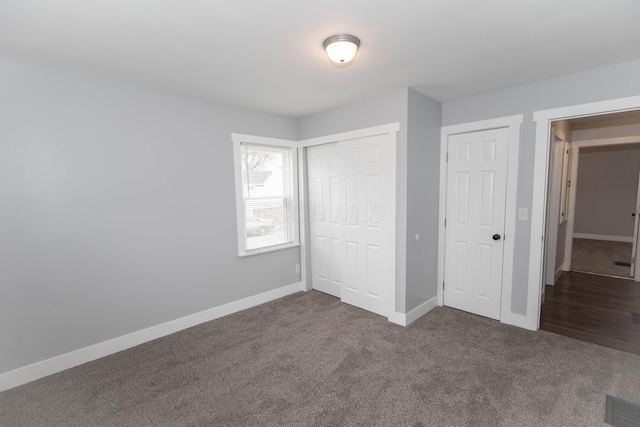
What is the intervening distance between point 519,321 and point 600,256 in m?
4.35

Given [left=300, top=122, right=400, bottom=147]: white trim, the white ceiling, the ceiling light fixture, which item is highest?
the white ceiling

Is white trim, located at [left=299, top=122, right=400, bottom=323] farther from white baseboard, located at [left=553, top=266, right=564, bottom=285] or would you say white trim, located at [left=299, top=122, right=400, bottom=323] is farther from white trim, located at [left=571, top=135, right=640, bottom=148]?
white trim, located at [left=571, top=135, right=640, bottom=148]

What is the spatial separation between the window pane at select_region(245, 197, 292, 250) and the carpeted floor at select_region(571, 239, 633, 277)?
16.5ft

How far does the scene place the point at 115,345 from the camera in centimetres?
277

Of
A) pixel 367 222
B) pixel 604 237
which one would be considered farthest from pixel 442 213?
pixel 604 237

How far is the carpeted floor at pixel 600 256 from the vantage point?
16.3 ft

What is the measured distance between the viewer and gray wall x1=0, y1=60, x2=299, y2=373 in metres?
2.29

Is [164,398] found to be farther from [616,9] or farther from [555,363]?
[616,9]

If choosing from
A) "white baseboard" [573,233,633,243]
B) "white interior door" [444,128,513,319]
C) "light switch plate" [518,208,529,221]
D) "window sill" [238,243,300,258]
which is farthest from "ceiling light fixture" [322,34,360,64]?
"white baseboard" [573,233,633,243]

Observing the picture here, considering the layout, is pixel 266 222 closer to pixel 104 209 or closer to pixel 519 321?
pixel 104 209

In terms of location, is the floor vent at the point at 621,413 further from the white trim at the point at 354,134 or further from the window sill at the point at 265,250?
the window sill at the point at 265,250

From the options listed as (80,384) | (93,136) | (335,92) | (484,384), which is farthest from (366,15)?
(80,384)

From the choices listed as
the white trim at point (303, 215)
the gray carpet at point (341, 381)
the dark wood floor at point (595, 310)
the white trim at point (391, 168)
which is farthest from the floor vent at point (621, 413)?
the white trim at point (303, 215)

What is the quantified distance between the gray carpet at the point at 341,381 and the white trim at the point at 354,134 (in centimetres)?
210
